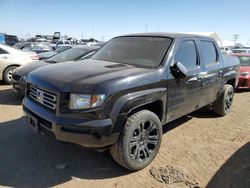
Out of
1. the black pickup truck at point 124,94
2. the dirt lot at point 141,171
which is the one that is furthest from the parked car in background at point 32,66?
the black pickup truck at point 124,94

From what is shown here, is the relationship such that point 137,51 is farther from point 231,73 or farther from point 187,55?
point 231,73

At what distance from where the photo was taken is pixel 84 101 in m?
3.17

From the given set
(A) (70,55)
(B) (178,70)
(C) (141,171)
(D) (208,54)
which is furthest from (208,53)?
(A) (70,55)

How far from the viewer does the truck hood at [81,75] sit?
321cm

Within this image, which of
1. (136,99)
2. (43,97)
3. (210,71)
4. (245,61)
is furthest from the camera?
(245,61)

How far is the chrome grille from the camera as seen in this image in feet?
11.0

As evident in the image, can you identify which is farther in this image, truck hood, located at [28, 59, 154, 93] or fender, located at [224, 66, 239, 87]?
fender, located at [224, 66, 239, 87]

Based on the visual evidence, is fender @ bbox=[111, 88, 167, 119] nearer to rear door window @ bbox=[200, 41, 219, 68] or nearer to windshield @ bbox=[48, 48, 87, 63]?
rear door window @ bbox=[200, 41, 219, 68]

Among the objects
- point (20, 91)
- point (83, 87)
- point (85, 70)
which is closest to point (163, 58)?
point (85, 70)

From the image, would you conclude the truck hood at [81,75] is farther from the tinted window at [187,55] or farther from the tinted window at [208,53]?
the tinted window at [208,53]

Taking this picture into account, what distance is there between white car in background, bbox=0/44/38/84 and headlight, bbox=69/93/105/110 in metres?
6.56

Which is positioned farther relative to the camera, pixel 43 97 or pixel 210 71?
pixel 210 71

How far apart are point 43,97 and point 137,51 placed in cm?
171

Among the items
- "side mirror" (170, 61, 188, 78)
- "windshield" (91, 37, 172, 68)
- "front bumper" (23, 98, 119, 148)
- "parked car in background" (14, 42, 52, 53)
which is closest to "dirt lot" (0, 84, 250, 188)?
"front bumper" (23, 98, 119, 148)
